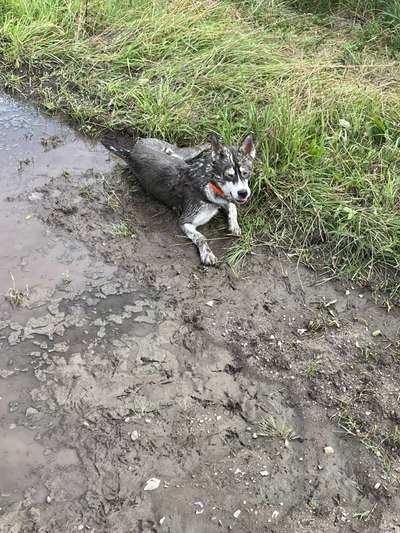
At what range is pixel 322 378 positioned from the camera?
3.54 meters

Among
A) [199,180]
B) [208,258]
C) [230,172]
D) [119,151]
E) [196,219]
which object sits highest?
[230,172]

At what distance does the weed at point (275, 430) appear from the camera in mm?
3185

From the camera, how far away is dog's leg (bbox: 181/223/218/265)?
434cm

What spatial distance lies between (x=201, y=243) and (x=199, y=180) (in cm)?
57

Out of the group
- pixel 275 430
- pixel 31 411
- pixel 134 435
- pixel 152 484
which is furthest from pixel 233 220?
pixel 152 484

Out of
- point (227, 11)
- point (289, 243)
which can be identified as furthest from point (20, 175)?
point (227, 11)

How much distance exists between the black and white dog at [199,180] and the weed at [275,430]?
1482mm

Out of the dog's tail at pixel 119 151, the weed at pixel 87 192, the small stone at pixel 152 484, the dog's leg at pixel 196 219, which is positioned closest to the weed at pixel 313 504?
the small stone at pixel 152 484

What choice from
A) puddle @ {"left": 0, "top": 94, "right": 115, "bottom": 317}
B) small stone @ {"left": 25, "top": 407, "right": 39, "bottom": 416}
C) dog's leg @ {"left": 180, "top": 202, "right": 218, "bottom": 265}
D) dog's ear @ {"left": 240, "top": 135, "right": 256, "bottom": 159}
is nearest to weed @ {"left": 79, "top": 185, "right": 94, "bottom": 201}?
puddle @ {"left": 0, "top": 94, "right": 115, "bottom": 317}

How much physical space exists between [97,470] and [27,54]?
5.29 meters

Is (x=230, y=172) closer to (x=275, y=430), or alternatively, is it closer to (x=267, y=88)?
(x=267, y=88)

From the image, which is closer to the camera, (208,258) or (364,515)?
(364,515)

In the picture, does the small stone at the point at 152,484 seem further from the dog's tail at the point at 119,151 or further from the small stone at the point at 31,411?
the dog's tail at the point at 119,151

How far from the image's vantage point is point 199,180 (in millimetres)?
4621
